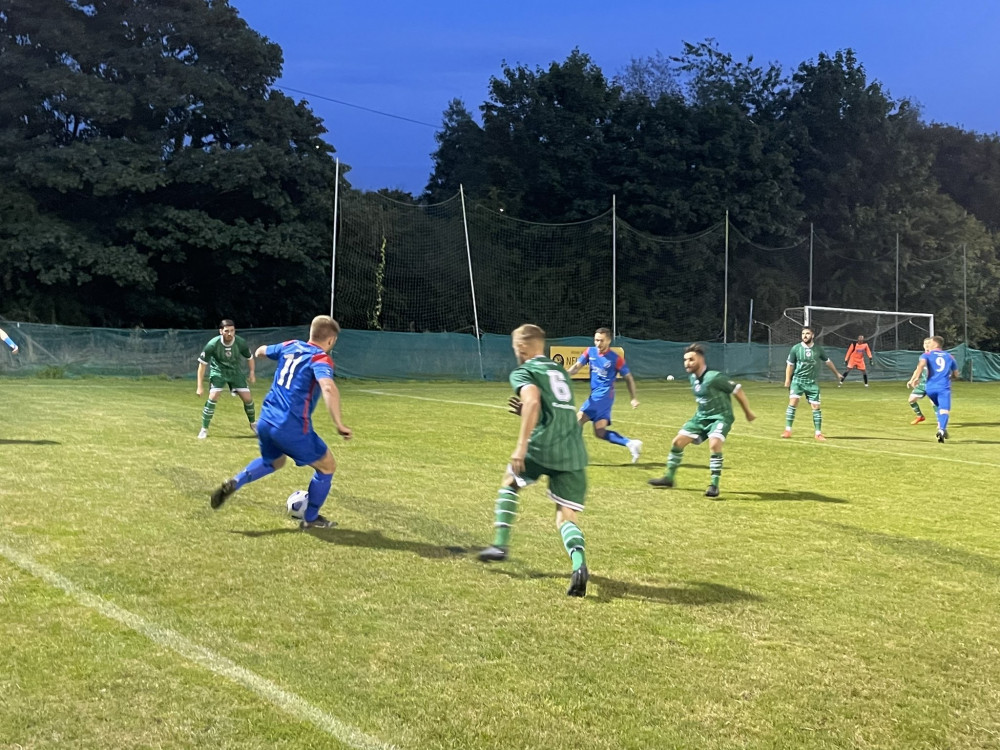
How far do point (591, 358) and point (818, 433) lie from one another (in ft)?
18.8

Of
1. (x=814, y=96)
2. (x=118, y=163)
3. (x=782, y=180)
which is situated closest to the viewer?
(x=118, y=163)

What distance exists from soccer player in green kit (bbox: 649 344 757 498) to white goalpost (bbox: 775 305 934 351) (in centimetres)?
3497

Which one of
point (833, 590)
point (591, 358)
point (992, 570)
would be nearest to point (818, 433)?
point (591, 358)

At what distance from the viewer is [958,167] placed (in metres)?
71.8

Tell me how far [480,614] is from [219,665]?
1.60 meters

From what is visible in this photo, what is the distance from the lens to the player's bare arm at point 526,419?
6066mm

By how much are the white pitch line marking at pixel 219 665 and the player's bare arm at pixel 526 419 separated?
2.12 metres

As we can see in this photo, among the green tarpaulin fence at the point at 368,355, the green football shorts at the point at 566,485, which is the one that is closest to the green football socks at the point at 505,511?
the green football shorts at the point at 566,485

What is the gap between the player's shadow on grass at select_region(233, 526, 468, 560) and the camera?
7.39m

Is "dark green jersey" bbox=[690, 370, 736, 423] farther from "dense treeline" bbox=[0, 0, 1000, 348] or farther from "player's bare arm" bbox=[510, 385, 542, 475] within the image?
"dense treeline" bbox=[0, 0, 1000, 348]

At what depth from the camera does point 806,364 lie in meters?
17.1

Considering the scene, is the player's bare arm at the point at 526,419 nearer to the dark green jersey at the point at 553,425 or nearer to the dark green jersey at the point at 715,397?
the dark green jersey at the point at 553,425

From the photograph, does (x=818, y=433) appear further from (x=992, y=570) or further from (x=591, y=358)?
(x=992, y=570)

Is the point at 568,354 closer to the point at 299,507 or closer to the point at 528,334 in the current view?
the point at 299,507
